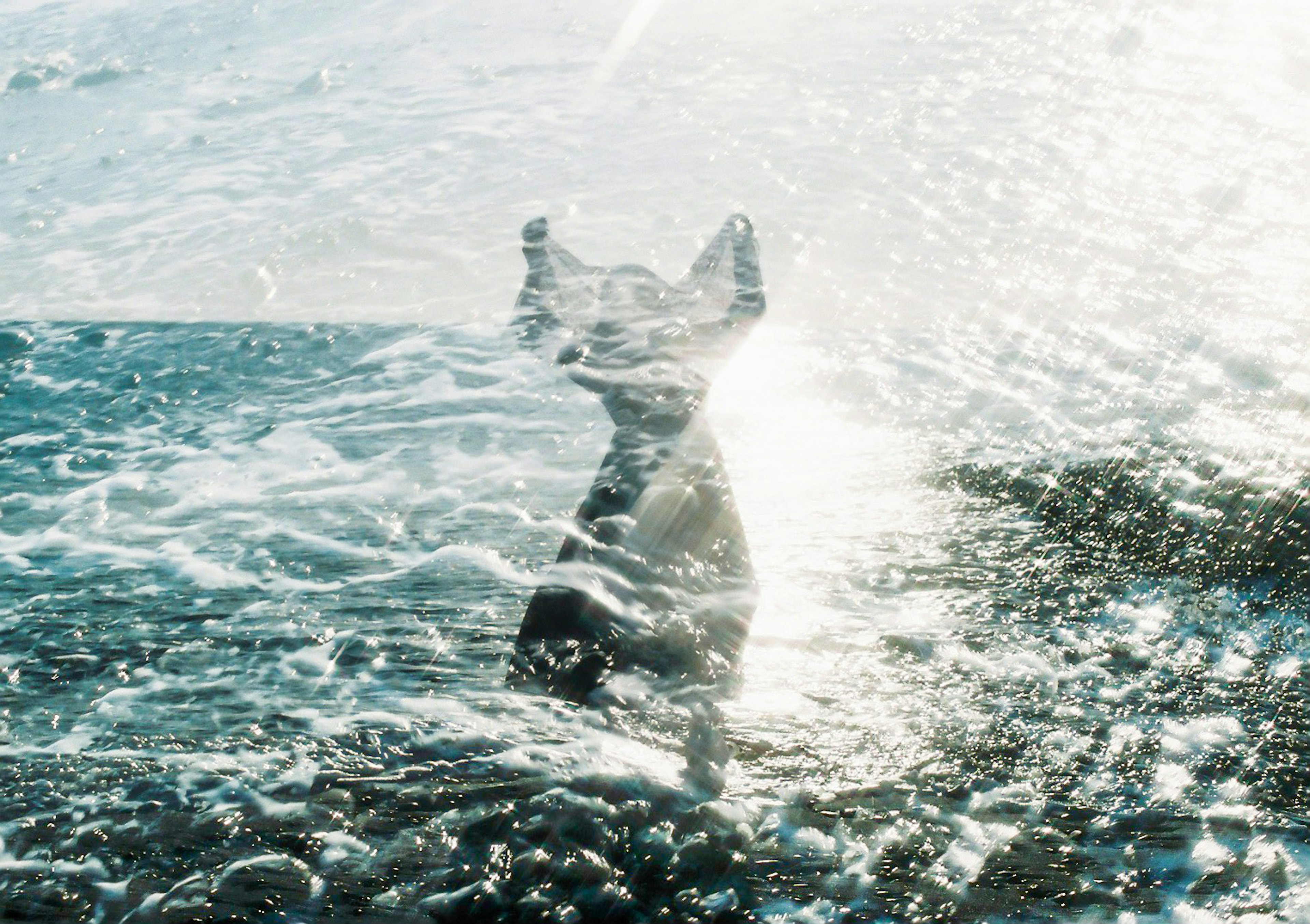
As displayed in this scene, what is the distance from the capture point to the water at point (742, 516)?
255cm

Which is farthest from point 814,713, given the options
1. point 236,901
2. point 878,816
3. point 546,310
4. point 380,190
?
point 380,190

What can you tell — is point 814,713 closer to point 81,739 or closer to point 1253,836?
point 1253,836

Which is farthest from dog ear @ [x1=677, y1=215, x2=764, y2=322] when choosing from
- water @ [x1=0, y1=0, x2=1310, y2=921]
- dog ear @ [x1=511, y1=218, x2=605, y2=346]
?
dog ear @ [x1=511, y1=218, x2=605, y2=346]

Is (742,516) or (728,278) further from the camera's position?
(728,278)

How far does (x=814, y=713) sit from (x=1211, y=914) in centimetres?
A: 111

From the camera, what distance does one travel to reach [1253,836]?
2.54 m

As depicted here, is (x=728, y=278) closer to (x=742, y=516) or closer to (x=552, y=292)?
(x=552, y=292)

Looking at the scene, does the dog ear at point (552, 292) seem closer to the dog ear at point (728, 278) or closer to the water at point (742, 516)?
the water at point (742, 516)

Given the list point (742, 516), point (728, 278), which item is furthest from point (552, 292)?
point (742, 516)

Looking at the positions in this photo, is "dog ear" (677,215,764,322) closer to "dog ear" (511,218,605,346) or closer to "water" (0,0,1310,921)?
"water" (0,0,1310,921)

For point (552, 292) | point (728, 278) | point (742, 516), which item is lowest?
point (742, 516)

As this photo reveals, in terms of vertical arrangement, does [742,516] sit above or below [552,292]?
below

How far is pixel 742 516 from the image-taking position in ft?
13.3

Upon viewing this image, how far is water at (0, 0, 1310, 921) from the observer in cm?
255
